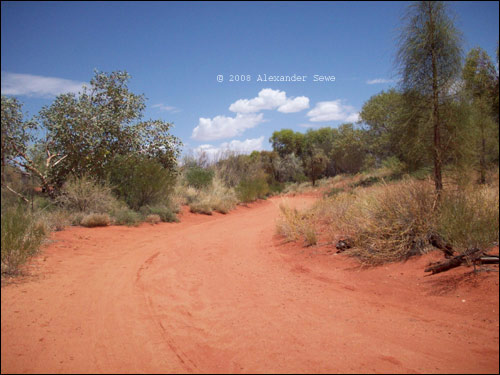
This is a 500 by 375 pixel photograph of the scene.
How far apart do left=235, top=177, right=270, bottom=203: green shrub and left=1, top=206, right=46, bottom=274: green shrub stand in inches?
661

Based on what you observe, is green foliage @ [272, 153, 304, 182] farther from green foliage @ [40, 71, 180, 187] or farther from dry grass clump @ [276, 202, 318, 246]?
dry grass clump @ [276, 202, 318, 246]

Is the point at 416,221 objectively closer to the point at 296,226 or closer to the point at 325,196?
the point at 296,226

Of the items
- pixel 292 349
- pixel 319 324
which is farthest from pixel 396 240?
pixel 292 349

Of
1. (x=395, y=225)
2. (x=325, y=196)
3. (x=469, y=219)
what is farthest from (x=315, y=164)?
(x=469, y=219)

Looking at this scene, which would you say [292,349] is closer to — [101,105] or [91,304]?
[91,304]

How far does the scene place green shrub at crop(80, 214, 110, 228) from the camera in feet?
35.6

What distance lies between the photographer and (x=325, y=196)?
1452cm

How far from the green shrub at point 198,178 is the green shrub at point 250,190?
2.11 metres

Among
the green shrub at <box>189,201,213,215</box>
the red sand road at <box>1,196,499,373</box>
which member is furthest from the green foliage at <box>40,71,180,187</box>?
the red sand road at <box>1,196,499,373</box>

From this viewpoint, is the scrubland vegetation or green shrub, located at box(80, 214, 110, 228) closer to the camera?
the scrubland vegetation

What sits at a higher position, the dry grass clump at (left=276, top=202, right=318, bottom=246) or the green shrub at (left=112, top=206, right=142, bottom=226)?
the green shrub at (left=112, top=206, right=142, bottom=226)

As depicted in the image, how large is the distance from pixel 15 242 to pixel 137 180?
10.6 m

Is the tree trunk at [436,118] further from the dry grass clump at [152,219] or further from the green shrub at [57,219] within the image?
the dry grass clump at [152,219]

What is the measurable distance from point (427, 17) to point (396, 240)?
16.4ft
